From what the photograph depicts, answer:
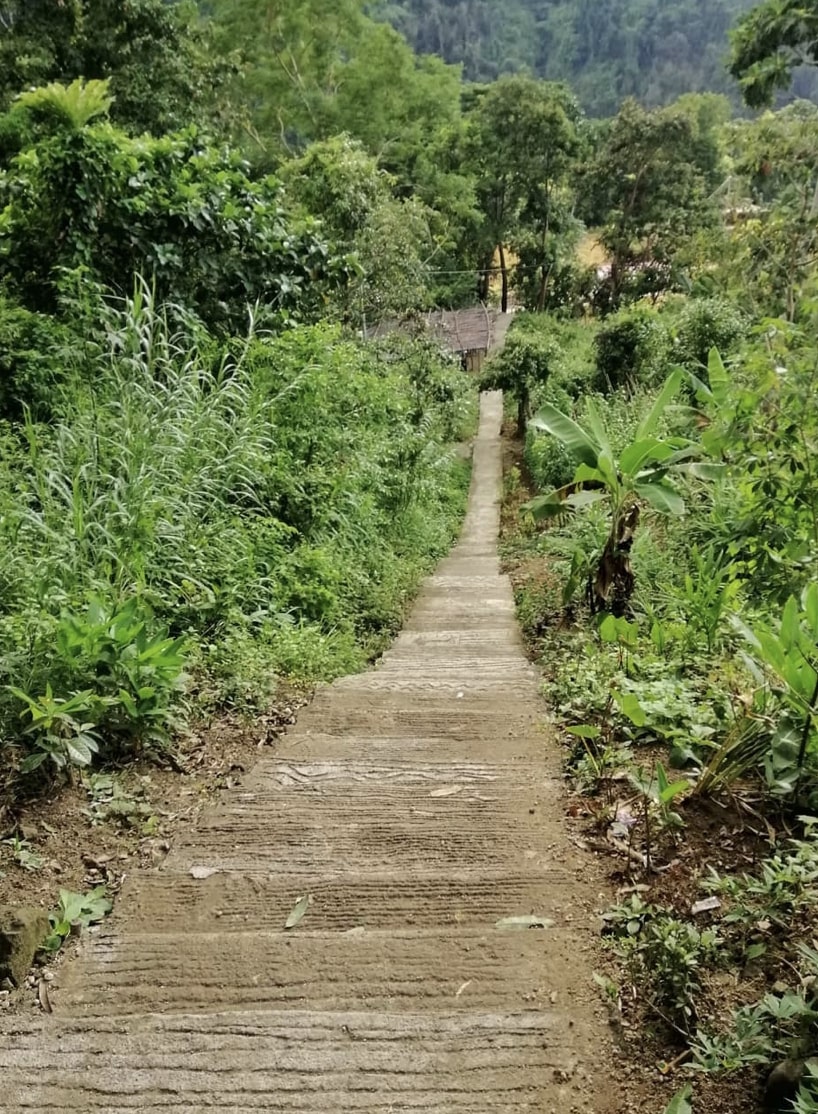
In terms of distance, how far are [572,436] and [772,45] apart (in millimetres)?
10603

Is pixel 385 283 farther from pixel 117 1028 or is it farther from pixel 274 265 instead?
pixel 117 1028

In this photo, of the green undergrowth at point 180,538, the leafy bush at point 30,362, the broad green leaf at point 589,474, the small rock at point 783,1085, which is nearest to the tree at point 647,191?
the green undergrowth at point 180,538

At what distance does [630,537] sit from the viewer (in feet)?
15.5

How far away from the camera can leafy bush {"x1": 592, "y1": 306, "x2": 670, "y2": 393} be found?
1526cm

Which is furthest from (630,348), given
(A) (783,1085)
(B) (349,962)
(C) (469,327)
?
(A) (783,1085)

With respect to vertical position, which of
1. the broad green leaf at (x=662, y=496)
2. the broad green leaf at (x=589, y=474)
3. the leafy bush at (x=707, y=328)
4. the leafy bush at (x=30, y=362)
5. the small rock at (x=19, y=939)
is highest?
the leafy bush at (x=707, y=328)

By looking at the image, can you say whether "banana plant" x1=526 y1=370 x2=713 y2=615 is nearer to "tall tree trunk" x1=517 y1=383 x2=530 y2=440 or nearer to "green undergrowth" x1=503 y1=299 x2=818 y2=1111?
"green undergrowth" x1=503 y1=299 x2=818 y2=1111

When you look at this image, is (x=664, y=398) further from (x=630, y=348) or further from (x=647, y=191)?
(x=647, y=191)

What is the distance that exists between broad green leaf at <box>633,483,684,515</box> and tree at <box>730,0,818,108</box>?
34.2 ft

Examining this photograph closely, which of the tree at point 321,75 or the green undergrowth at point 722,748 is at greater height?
the tree at point 321,75

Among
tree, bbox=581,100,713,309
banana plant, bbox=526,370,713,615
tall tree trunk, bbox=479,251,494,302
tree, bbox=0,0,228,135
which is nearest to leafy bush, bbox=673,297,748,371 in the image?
banana plant, bbox=526,370,713,615

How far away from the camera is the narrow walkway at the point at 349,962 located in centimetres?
161

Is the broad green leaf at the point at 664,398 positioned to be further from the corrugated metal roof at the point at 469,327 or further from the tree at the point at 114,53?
the corrugated metal roof at the point at 469,327

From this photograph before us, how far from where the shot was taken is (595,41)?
5431cm
